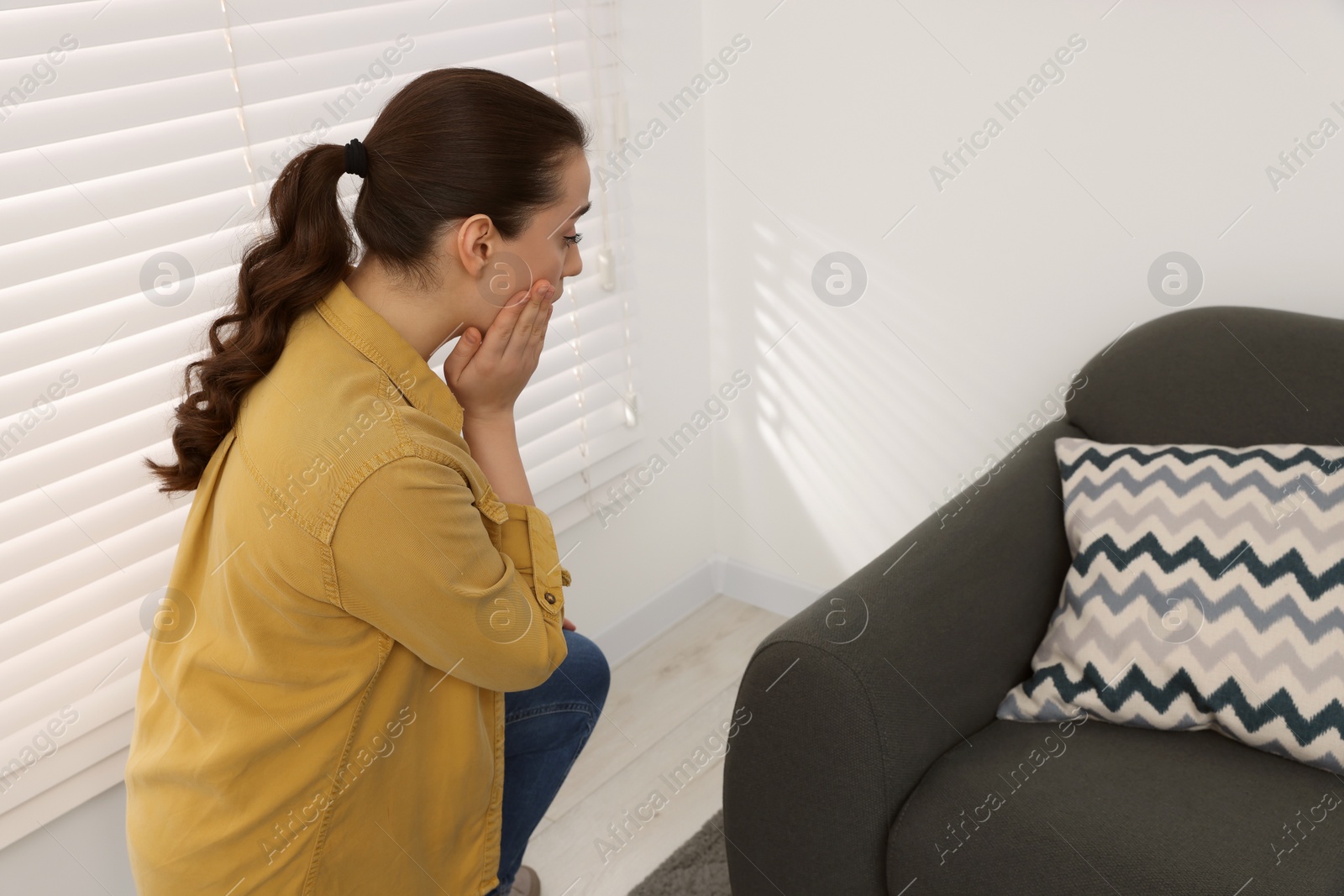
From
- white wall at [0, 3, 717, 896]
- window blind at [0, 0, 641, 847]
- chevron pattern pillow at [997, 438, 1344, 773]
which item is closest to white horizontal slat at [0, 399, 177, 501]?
window blind at [0, 0, 641, 847]

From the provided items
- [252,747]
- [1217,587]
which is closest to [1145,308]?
[1217,587]

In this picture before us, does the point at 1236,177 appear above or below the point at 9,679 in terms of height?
above

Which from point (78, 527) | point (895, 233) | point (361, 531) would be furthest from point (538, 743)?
point (895, 233)

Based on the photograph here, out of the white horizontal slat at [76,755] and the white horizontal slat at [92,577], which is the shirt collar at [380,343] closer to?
the white horizontal slat at [92,577]

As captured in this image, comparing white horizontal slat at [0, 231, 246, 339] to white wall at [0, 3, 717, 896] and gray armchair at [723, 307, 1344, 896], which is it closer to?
white wall at [0, 3, 717, 896]

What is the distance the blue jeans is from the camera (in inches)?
→ 58.6

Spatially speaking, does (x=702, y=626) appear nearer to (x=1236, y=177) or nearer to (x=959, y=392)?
(x=959, y=392)

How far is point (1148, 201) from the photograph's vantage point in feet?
5.64

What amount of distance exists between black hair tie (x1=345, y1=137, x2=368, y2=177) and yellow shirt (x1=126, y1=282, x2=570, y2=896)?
152 millimetres

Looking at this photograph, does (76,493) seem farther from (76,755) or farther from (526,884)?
(526,884)

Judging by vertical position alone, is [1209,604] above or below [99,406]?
below

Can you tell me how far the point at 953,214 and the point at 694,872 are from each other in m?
1.29

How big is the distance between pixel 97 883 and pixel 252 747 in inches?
26.7

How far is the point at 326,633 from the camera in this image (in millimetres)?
1104
